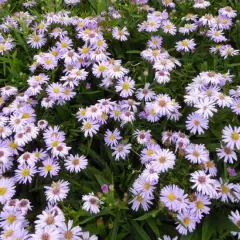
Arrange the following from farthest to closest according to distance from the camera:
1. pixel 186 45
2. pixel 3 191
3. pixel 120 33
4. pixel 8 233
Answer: pixel 120 33 < pixel 186 45 < pixel 3 191 < pixel 8 233

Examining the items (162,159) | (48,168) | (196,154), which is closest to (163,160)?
(162,159)

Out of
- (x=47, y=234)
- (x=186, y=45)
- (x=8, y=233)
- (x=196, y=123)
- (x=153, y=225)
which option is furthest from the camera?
(x=186, y=45)

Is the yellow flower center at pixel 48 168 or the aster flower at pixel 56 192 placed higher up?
the yellow flower center at pixel 48 168

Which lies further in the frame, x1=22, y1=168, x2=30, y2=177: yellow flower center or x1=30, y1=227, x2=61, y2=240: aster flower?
x1=22, y1=168, x2=30, y2=177: yellow flower center

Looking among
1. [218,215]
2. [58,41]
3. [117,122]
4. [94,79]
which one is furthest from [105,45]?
[218,215]

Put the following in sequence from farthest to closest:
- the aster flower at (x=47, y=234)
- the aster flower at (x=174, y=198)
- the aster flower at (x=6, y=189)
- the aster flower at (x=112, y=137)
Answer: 1. the aster flower at (x=112, y=137)
2. the aster flower at (x=6, y=189)
3. the aster flower at (x=174, y=198)
4. the aster flower at (x=47, y=234)

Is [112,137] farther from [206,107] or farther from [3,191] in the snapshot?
[3,191]

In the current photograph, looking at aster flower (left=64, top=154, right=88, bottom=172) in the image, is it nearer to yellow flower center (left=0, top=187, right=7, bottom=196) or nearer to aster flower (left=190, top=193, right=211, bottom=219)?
yellow flower center (left=0, top=187, right=7, bottom=196)

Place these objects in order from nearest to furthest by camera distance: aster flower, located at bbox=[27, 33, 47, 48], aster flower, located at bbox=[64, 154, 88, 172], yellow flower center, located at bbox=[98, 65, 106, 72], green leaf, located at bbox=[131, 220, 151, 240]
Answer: green leaf, located at bbox=[131, 220, 151, 240] < aster flower, located at bbox=[64, 154, 88, 172] < yellow flower center, located at bbox=[98, 65, 106, 72] < aster flower, located at bbox=[27, 33, 47, 48]

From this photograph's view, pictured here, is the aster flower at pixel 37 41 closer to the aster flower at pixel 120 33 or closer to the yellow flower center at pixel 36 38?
the yellow flower center at pixel 36 38

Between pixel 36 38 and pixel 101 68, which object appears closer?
pixel 101 68

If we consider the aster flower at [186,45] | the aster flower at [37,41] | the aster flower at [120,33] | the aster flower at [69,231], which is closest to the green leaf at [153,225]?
the aster flower at [69,231]

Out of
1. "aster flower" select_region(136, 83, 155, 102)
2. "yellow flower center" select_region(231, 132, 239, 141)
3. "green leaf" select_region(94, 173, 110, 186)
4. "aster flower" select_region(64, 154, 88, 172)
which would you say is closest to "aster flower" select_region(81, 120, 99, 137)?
"aster flower" select_region(64, 154, 88, 172)
